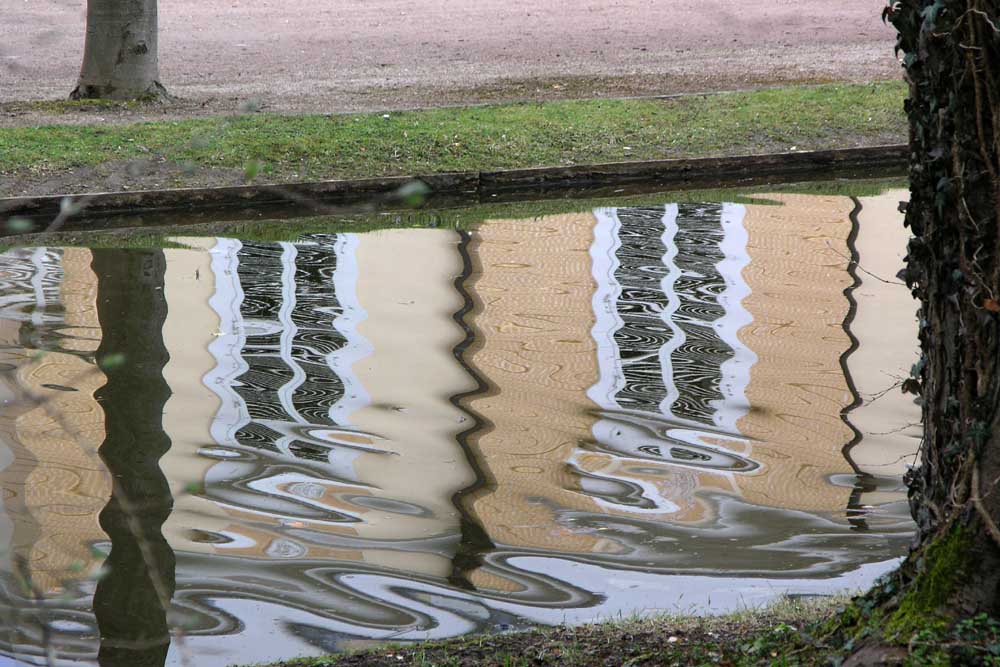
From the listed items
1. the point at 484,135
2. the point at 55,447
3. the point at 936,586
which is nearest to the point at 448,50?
the point at 484,135

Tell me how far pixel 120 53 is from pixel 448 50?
275 inches

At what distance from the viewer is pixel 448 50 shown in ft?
72.2

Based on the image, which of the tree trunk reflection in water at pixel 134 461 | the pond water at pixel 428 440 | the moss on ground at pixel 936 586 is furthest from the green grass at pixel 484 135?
the moss on ground at pixel 936 586

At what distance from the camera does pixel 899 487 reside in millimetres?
6113

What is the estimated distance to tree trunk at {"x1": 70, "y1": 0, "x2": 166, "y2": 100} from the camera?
1627 cm

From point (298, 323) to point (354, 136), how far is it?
6142 mm

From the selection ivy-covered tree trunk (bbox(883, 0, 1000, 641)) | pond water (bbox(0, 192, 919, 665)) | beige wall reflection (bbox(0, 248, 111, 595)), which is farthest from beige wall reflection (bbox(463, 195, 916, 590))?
ivy-covered tree trunk (bbox(883, 0, 1000, 641))

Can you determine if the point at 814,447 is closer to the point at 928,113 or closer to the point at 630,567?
the point at 630,567

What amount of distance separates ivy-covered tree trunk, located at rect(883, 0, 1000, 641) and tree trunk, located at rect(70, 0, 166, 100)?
47.0 feet

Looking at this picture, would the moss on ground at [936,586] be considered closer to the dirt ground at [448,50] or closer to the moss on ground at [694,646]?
the moss on ground at [694,646]

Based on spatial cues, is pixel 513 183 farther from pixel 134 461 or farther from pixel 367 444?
pixel 134 461

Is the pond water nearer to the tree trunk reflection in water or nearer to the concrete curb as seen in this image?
the tree trunk reflection in water

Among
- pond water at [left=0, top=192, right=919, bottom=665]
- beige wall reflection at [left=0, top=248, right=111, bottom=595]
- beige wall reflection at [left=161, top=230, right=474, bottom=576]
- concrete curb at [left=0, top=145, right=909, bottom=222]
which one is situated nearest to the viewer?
pond water at [left=0, top=192, right=919, bottom=665]

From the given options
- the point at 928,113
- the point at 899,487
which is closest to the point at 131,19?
the point at 899,487
